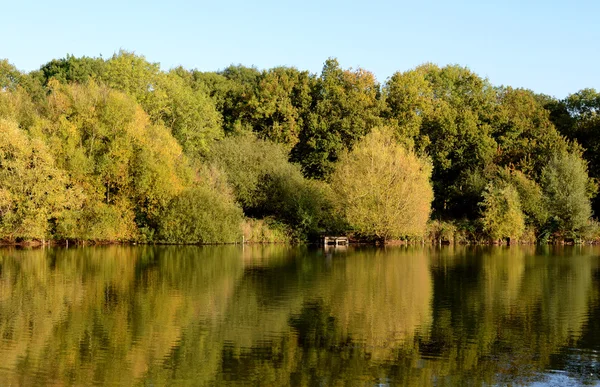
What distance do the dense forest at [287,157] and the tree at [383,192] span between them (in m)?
0.12

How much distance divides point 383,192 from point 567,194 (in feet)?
67.1

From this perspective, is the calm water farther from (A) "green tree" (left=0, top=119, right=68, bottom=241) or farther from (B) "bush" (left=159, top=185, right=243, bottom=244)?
(B) "bush" (left=159, top=185, right=243, bottom=244)

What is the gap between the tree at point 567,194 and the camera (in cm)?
6969

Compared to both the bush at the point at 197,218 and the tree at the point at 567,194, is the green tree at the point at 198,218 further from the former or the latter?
the tree at the point at 567,194

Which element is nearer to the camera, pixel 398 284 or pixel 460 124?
pixel 398 284

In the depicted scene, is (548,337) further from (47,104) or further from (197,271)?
(47,104)

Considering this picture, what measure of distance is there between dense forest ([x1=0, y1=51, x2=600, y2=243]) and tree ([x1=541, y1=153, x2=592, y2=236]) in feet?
0.44

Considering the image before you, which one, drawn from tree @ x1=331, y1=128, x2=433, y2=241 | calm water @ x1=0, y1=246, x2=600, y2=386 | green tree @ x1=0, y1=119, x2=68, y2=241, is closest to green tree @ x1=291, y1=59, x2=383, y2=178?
tree @ x1=331, y1=128, x2=433, y2=241

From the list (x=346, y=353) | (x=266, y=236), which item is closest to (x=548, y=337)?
(x=346, y=353)

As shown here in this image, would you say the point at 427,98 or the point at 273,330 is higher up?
the point at 427,98

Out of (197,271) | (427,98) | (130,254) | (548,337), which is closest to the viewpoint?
(548,337)

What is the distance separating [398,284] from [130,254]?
22085 mm

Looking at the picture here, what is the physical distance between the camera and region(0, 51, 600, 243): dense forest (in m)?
58.1

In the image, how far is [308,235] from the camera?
220 ft
